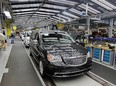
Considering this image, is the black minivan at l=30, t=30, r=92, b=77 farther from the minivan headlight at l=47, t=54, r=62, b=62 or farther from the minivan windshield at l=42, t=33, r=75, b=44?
the minivan windshield at l=42, t=33, r=75, b=44

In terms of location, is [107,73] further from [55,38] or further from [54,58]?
[55,38]

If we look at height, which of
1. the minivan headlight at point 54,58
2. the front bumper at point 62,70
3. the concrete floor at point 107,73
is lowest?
the concrete floor at point 107,73

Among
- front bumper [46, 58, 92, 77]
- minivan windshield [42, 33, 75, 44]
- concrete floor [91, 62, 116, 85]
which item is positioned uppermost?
minivan windshield [42, 33, 75, 44]

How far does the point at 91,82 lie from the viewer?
388cm

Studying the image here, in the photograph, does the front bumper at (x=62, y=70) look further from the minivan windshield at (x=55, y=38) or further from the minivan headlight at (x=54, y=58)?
the minivan windshield at (x=55, y=38)

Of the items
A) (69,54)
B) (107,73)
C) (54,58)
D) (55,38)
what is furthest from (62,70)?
(107,73)

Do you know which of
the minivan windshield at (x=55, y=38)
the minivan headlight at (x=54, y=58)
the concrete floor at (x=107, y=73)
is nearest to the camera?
the minivan headlight at (x=54, y=58)

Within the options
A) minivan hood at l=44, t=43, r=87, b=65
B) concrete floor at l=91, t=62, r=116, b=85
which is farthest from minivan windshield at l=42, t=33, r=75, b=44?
concrete floor at l=91, t=62, r=116, b=85

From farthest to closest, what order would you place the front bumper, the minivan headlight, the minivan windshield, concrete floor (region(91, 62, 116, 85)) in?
the minivan windshield, concrete floor (region(91, 62, 116, 85)), the minivan headlight, the front bumper

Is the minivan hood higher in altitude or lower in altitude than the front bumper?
higher

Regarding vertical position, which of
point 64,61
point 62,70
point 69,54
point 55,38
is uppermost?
point 55,38

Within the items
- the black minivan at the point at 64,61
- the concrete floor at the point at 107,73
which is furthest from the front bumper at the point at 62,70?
the concrete floor at the point at 107,73

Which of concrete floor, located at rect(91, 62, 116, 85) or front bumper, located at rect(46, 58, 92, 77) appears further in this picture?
concrete floor, located at rect(91, 62, 116, 85)

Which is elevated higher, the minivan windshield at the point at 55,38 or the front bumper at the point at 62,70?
the minivan windshield at the point at 55,38
